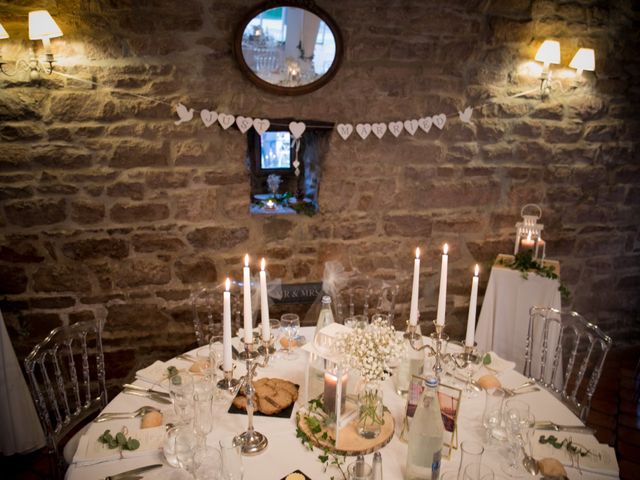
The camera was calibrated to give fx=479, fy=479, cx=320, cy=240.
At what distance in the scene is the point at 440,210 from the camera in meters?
3.51

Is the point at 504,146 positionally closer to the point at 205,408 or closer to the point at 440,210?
the point at 440,210

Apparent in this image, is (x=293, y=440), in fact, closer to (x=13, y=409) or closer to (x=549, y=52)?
(x=13, y=409)

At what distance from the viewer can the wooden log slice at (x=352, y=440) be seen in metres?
1.59

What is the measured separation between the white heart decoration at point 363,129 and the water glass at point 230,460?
229 centimetres

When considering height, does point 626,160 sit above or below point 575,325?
above

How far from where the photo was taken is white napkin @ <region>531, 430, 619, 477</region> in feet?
5.17

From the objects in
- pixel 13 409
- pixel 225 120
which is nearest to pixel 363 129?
pixel 225 120

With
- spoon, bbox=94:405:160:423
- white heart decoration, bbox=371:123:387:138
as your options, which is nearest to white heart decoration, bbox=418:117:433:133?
white heart decoration, bbox=371:123:387:138

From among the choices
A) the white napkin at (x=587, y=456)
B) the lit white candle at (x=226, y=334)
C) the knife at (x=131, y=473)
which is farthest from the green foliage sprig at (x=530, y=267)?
the knife at (x=131, y=473)

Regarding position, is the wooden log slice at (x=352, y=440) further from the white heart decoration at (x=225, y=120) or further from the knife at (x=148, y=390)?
the white heart decoration at (x=225, y=120)

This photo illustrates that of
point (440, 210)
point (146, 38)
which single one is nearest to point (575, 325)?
point (440, 210)

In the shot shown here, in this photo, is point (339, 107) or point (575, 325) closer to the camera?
point (575, 325)

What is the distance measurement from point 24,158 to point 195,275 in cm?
124

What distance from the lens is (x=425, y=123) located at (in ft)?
10.8
